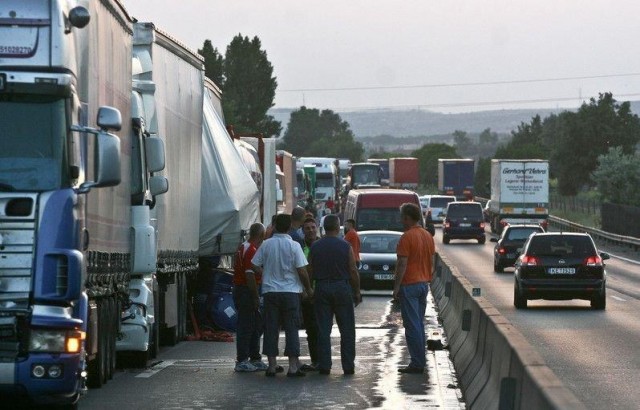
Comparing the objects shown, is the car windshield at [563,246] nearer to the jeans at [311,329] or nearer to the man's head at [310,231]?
the man's head at [310,231]

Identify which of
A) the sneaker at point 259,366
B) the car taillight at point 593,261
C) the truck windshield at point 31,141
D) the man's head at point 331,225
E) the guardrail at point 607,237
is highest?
the truck windshield at point 31,141

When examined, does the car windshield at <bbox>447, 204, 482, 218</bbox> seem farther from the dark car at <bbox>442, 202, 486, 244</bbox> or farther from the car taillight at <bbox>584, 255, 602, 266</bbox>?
the car taillight at <bbox>584, 255, 602, 266</bbox>

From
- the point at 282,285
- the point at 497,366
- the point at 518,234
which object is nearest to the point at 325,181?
the point at 518,234

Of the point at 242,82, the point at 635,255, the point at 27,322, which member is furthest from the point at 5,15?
the point at 242,82

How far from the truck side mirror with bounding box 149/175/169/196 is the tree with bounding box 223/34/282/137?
146141 millimetres

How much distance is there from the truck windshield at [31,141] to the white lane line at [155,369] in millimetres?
6273

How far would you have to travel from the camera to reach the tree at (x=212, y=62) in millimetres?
160750

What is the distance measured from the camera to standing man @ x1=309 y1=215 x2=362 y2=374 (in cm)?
1833

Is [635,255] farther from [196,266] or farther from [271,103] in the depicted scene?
[271,103]

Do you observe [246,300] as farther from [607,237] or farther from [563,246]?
[607,237]

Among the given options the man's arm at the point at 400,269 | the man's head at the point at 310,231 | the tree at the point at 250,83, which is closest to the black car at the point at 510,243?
the man's head at the point at 310,231

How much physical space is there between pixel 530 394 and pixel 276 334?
8.24m

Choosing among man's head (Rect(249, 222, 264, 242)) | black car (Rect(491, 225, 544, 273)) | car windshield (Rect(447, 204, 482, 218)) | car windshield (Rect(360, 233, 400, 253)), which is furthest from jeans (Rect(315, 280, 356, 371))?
car windshield (Rect(447, 204, 482, 218))

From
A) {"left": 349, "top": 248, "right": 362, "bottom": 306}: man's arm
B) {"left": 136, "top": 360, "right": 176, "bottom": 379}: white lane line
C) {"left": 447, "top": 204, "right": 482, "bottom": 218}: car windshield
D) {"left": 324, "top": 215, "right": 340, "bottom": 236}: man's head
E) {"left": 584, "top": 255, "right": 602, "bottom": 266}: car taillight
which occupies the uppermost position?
{"left": 324, "top": 215, "right": 340, "bottom": 236}: man's head
